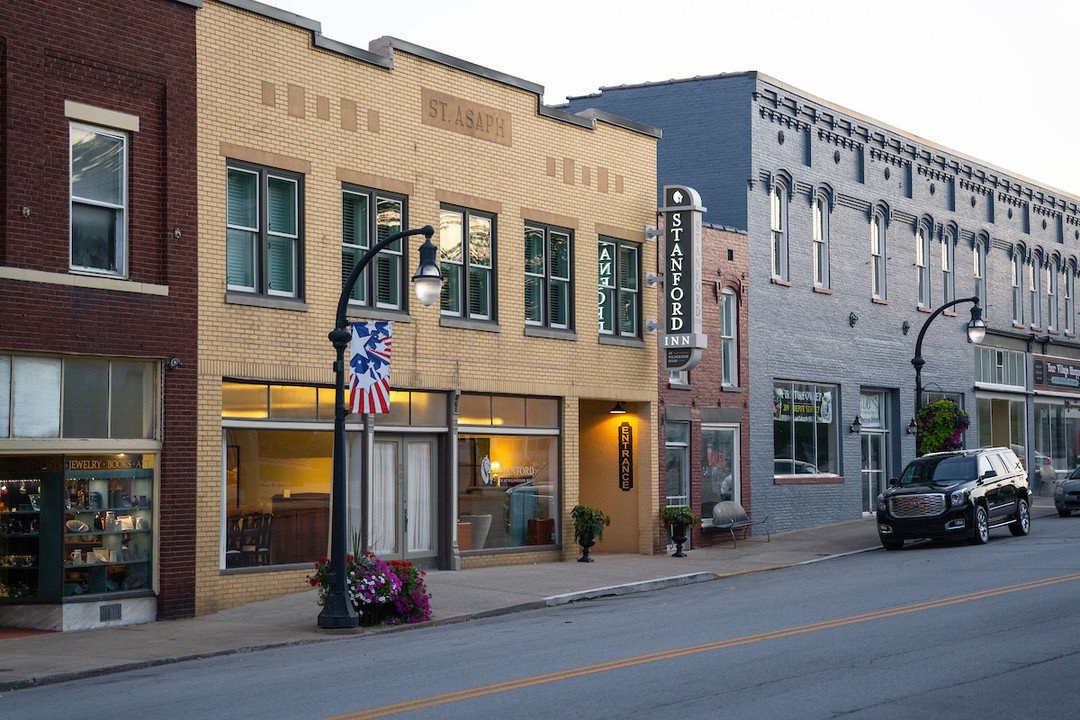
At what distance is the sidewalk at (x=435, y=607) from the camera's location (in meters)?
14.5

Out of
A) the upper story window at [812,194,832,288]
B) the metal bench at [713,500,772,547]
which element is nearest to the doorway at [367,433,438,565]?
the metal bench at [713,500,772,547]

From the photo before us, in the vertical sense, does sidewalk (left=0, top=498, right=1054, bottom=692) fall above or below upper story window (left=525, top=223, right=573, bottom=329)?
below

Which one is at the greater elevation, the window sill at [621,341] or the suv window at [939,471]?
the window sill at [621,341]

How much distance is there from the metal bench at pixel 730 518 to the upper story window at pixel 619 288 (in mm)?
4375

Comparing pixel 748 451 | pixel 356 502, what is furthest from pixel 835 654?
pixel 748 451

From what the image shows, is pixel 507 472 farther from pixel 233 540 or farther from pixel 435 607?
pixel 233 540

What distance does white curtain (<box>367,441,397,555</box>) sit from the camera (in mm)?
21578

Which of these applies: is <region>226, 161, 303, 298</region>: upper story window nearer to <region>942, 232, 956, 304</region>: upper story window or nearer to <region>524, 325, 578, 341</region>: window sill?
<region>524, 325, 578, 341</region>: window sill

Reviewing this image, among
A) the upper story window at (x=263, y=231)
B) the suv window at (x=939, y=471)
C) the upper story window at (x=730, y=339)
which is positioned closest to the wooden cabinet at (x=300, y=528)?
the upper story window at (x=263, y=231)

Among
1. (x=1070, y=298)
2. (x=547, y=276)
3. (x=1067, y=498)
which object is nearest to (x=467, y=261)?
(x=547, y=276)

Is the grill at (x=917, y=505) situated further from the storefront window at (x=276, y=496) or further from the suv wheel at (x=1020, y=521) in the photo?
the storefront window at (x=276, y=496)

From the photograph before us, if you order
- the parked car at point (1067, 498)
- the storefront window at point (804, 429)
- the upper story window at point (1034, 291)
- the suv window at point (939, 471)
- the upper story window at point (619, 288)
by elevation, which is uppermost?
the upper story window at point (1034, 291)

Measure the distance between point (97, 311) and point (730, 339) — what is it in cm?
1579

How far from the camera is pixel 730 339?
29.7 metres
